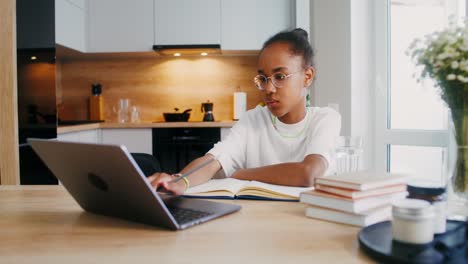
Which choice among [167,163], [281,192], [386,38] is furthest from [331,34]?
[281,192]

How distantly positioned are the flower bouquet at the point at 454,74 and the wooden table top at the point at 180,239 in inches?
9.4

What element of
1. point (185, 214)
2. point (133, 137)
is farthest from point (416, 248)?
point (133, 137)

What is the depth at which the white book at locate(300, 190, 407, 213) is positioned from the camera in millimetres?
869

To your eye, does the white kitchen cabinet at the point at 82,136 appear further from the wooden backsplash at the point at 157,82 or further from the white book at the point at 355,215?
the white book at the point at 355,215

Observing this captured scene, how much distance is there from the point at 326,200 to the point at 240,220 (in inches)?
7.0

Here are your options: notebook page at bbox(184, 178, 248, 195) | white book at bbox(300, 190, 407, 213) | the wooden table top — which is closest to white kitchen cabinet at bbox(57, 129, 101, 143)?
notebook page at bbox(184, 178, 248, 195)

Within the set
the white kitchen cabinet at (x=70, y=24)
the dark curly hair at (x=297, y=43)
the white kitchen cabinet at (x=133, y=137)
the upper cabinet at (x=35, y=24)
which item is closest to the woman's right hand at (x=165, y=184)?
the dark curly hair at (x=297, y=43)

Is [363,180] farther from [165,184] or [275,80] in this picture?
[275,80]

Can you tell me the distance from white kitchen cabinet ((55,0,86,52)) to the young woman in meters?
2.07

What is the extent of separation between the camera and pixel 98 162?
0.83m

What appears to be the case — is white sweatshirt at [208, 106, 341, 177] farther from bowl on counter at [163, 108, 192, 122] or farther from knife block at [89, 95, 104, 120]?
knife block at [89, 95, 104, 120]

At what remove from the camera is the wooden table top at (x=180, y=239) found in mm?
700

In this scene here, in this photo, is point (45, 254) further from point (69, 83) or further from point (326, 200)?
point (69, 83)

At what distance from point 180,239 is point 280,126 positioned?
1045 millimetres
